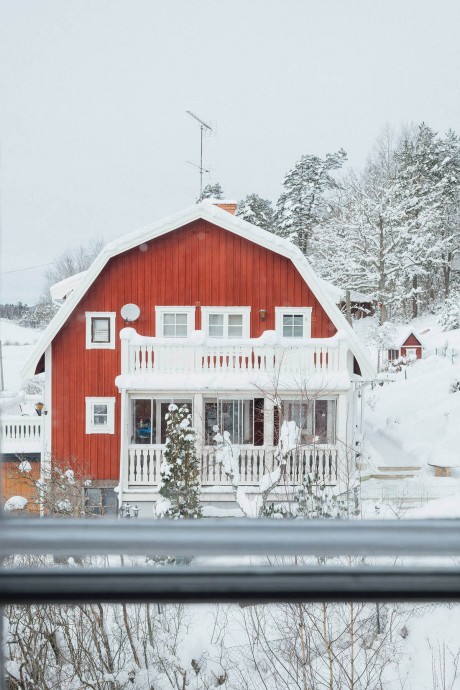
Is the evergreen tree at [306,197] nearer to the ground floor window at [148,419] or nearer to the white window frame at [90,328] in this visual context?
the ground floor window at [148,419]

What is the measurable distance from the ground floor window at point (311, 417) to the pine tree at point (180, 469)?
55 cm

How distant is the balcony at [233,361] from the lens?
406 centimetres

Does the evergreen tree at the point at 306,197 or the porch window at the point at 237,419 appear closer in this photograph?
the evergreen tree at the point at 306,197

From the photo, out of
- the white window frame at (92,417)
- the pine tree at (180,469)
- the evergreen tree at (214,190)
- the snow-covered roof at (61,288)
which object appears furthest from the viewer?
the white window frame at (92,417)

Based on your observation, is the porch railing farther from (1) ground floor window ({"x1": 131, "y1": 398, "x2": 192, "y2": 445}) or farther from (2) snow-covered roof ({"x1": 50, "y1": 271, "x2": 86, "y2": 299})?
(2) snow-covered roof ({"x1": 50, "y1": 271, "x2": 86, "y2": 299})

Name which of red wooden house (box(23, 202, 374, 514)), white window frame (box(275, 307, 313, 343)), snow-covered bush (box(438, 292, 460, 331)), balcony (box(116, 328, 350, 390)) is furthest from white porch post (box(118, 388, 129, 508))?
snow-covered bush (box(438, 292, 460, 331))

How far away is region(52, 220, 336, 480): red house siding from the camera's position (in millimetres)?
4117

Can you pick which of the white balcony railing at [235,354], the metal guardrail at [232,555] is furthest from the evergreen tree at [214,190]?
the white balcony railing at [235,354]

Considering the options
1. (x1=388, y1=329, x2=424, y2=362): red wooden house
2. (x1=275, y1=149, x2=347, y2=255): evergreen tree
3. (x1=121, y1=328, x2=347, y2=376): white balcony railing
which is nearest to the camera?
(x1=275, y1=149, x2=347, y2=255): evergreen tree

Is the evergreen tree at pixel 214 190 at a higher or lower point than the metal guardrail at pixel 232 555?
higher

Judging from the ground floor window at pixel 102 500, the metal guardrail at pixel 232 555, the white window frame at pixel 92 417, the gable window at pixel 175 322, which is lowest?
the ground floor window at pixel 102 500

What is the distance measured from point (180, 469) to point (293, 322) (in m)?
1.37

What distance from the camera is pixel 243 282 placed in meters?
4.23

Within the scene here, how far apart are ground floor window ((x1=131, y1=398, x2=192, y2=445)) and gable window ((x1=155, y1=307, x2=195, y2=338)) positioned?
43cm
